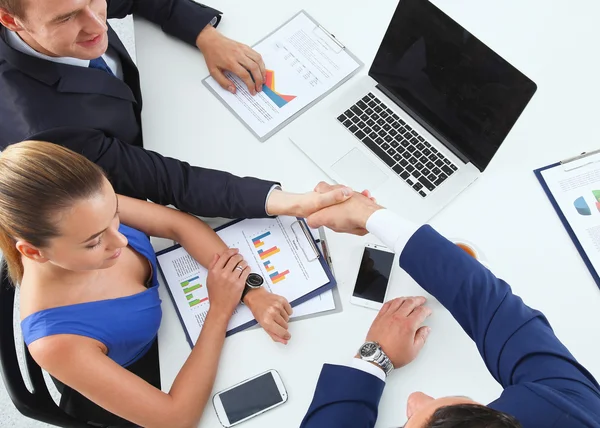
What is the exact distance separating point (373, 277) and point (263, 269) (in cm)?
26

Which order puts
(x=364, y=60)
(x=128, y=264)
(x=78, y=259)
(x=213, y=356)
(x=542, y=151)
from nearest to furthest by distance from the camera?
1. (x=78, y=259)
2. (x=213, y=356)
3. (x=128, y=264)
4. (x=542, y=151)
5. (x=364, y=60)

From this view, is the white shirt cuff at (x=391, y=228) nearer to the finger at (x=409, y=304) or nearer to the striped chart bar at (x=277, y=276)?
the finger at (x=409, y=304)

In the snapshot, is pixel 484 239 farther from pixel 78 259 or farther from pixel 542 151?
pixel 78 259

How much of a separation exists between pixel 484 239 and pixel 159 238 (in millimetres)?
789

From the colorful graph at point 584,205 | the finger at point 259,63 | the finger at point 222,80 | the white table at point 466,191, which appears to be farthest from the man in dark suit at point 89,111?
the colorful graph at point 584,205

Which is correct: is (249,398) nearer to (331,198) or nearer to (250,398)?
(250,398)

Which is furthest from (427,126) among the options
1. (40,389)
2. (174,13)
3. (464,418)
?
(40,389)

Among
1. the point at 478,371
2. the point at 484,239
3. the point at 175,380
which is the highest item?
the point at 484,239

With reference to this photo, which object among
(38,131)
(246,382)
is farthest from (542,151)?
(38,131)

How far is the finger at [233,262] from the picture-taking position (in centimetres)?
134

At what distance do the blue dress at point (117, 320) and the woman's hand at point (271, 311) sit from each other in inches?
8.4

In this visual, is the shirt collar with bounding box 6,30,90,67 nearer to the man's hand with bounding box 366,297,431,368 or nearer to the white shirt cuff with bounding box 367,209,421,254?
the white shirt cuff with bounding box 367,209,421,254

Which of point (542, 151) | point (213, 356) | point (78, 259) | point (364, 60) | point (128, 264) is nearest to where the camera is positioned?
point (78, 259)

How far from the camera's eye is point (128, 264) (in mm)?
1371
